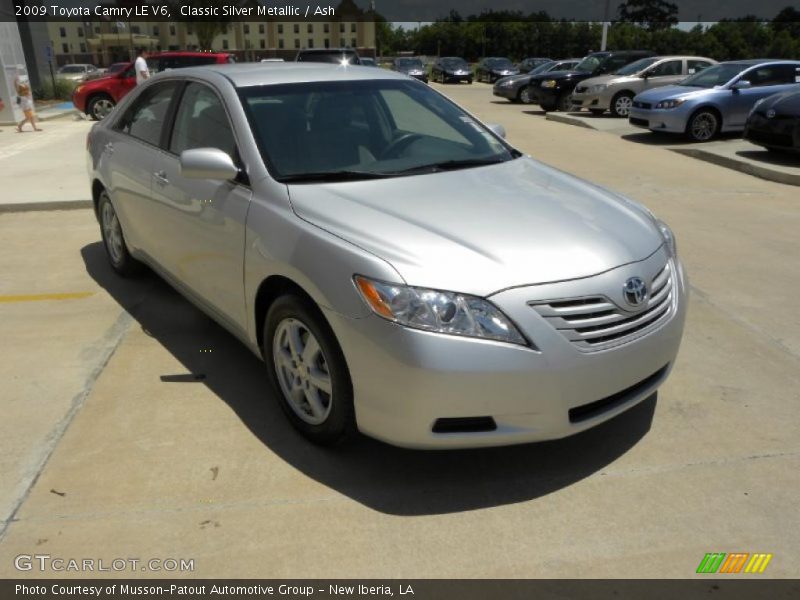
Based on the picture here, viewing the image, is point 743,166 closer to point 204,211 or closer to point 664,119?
point 664,119

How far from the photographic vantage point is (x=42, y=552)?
260cm

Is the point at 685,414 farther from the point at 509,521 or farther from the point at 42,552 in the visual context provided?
the point at 42,552

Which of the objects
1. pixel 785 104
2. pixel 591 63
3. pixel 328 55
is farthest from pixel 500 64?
pixel 785 104

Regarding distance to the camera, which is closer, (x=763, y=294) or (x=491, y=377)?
(x=491, y=377)

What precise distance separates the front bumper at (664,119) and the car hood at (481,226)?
34.3 feet

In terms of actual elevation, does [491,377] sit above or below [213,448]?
above

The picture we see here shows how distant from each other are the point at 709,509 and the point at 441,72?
3929cm

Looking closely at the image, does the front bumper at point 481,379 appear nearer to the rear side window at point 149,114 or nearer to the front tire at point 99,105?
the rear side window at point 149,114

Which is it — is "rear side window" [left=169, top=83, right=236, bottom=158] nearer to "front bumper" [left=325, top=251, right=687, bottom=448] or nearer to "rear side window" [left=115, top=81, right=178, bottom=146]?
"rear side window" [left=115, top=81, right=178, bottom=146]
